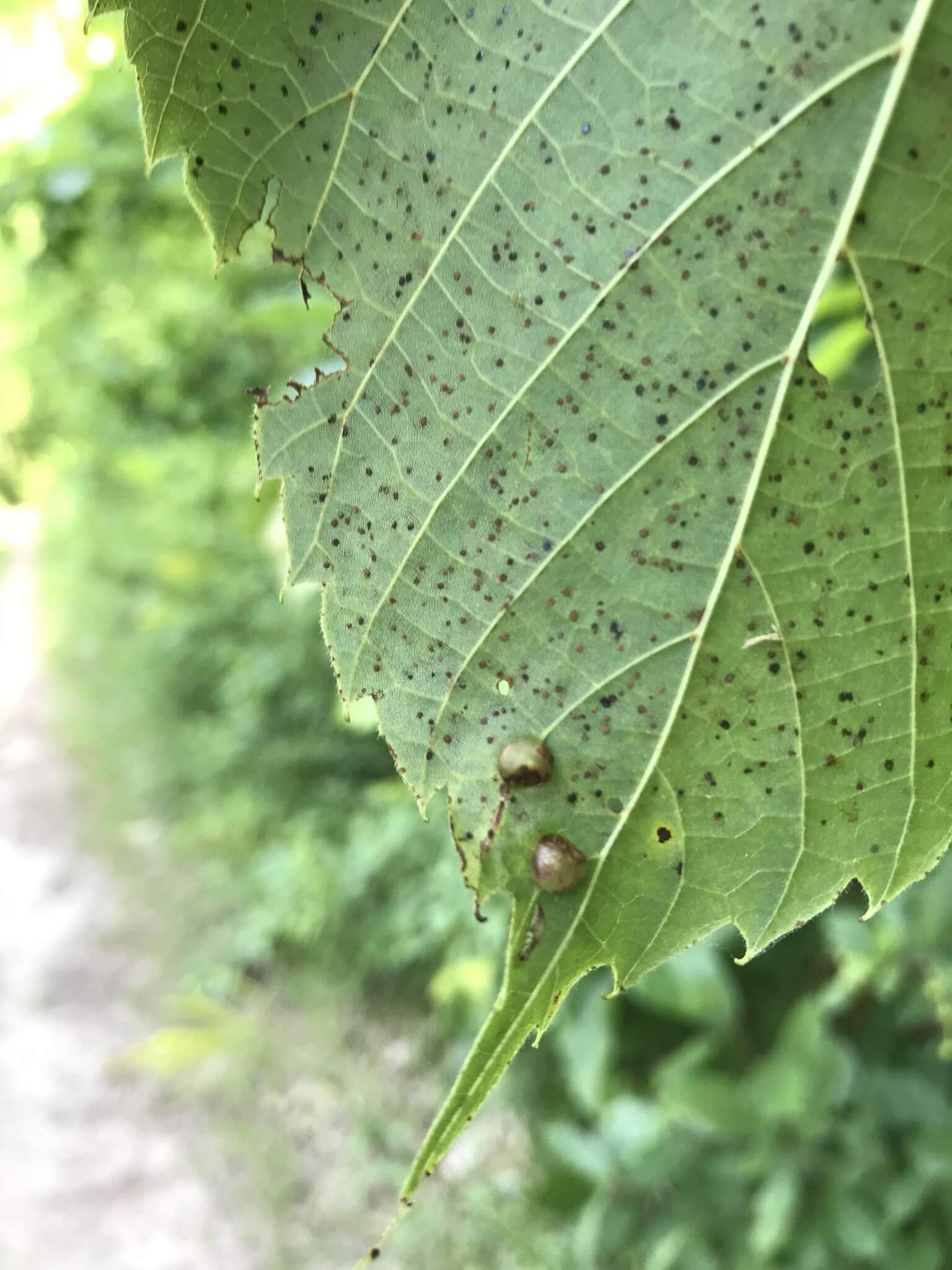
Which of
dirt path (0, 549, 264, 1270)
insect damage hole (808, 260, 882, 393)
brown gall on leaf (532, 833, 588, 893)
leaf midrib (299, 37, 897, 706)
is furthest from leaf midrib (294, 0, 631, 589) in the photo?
dirt path (0, 549, 264, 1270)

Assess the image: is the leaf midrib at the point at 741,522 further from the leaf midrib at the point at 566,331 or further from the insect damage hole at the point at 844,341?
the insect damage hole at the point at 844,341

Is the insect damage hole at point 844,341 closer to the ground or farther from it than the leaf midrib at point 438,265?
farther from it

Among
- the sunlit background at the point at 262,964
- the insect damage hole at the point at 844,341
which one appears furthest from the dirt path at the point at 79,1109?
the insect damage hole at the point at 844,341

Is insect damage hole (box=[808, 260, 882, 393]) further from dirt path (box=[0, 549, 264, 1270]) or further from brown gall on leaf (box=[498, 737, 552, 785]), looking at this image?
dirt path (box=[0, 549, 264, 1270])

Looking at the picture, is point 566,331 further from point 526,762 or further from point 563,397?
point 526,762

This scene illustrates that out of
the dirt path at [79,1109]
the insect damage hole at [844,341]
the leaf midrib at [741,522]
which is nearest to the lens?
the leaf midrib at [741,522]

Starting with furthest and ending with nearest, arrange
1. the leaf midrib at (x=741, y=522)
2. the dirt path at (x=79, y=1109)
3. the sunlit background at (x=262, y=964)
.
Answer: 1. the dirt path at (x=79, y=1109)
2. the sunlit background at (x=262, y=964)
3. the leaf midrib at (x=741, y=522)
